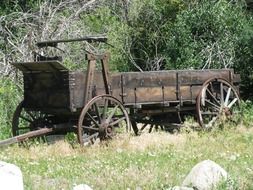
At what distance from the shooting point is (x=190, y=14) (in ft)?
54.7

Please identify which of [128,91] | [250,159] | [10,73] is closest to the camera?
[250,159]

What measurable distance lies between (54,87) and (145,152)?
201cm

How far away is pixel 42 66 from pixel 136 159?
99.6 inches

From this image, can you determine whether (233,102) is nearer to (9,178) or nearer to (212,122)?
(212,122)

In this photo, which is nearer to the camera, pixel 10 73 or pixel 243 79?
pixel 10 73

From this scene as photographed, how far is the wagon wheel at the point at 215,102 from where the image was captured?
37.3 feet

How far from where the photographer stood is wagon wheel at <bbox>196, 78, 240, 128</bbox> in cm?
1138

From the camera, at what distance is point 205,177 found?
6.70 meters

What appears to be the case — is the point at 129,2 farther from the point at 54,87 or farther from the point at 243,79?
the point at 54,87

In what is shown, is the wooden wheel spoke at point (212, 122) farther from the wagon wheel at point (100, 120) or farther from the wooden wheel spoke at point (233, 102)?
the wagon wheel at point (100, 120)

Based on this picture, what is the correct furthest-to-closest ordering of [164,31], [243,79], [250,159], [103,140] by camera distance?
1. [164,31]
2. [243,79]
3. [103,140]
4. [250,159]

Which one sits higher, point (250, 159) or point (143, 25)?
point (143, 25)

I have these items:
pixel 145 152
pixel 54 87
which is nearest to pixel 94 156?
pixel 145 152

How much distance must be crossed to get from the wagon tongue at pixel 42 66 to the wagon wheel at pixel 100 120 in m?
0.77
